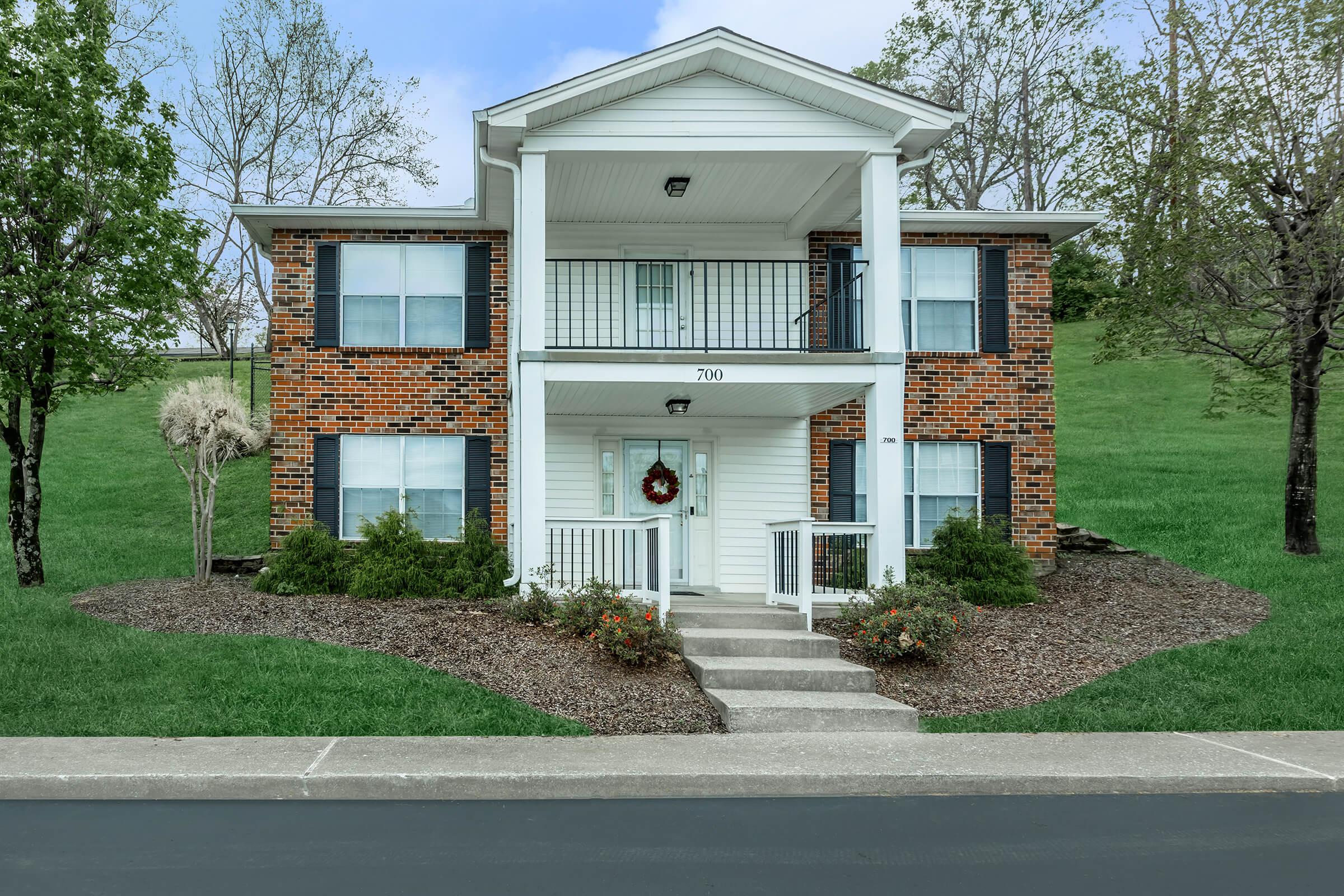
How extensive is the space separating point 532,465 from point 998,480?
6573 millimetres

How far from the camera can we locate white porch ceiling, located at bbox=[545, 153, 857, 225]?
442 inches

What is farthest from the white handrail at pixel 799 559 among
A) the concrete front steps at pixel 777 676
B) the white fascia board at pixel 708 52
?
the white fascia board at pixel 708 52

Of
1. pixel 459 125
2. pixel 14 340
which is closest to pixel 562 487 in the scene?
pixel 14 340

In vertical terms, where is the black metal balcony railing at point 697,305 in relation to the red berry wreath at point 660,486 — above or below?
above

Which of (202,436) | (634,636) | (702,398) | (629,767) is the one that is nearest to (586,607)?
(634,636)

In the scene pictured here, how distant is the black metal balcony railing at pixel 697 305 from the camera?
1311 centimetres

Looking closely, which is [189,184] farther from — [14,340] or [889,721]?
[889,721]

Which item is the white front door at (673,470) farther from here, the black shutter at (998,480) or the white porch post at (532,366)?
the black shutter at (998,480)

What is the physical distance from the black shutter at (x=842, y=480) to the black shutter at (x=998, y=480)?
1790 mm

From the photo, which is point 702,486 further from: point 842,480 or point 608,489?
point 842,480

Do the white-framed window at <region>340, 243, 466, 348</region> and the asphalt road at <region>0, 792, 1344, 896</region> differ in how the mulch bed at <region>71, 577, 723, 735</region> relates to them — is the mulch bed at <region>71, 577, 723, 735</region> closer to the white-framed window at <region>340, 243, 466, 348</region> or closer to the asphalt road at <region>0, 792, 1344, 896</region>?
the asphalt road at <region>0, 792, 1344, 896</region>

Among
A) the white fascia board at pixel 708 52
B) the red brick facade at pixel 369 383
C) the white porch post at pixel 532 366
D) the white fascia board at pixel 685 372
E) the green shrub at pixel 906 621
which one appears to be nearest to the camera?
the green shrub at pixel 906 621

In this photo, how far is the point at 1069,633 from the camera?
35.0 ft

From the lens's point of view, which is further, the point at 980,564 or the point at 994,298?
the point at 994,298
